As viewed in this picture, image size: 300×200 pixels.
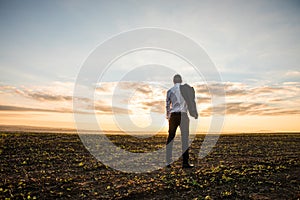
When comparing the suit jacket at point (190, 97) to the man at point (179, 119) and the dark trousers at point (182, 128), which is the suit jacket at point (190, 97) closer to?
the man at point (179, 119)

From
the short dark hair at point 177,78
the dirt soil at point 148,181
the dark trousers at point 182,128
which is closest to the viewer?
the dirt soil at point 148,181

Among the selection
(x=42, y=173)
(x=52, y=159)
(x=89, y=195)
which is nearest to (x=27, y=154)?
(x=52, y=159)

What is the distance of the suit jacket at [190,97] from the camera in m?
10.1

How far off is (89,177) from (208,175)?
4.14 meters

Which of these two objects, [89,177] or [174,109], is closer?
[89,177]

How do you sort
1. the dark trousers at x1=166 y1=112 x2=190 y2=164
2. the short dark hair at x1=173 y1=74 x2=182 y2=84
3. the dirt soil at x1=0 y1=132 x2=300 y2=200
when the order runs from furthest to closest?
the short dark hair at x1=173 y1=74 x2=182 y2=84 < the dark trousers at x1=166 y1=112 x2=190 y2=164 < the dirt soil at x1=0 y1=132 x2=300 y2=200

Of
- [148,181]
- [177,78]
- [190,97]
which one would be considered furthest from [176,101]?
[148,181]

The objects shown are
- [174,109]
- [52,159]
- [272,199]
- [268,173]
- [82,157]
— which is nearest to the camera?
[272,199]

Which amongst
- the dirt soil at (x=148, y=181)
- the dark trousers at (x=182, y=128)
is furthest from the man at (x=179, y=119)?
the dirt soil at (x=148, y=181)

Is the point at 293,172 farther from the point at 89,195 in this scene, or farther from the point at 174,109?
the point at 89,195

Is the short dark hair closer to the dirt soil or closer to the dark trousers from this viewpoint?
the dark trousers

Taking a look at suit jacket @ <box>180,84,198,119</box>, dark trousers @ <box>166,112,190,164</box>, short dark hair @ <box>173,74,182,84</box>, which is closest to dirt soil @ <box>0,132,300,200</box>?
dark trousers @ <box>166,112,190,164</box>

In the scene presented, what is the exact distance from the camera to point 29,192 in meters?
6.98

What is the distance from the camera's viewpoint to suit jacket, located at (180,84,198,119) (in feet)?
33.2
